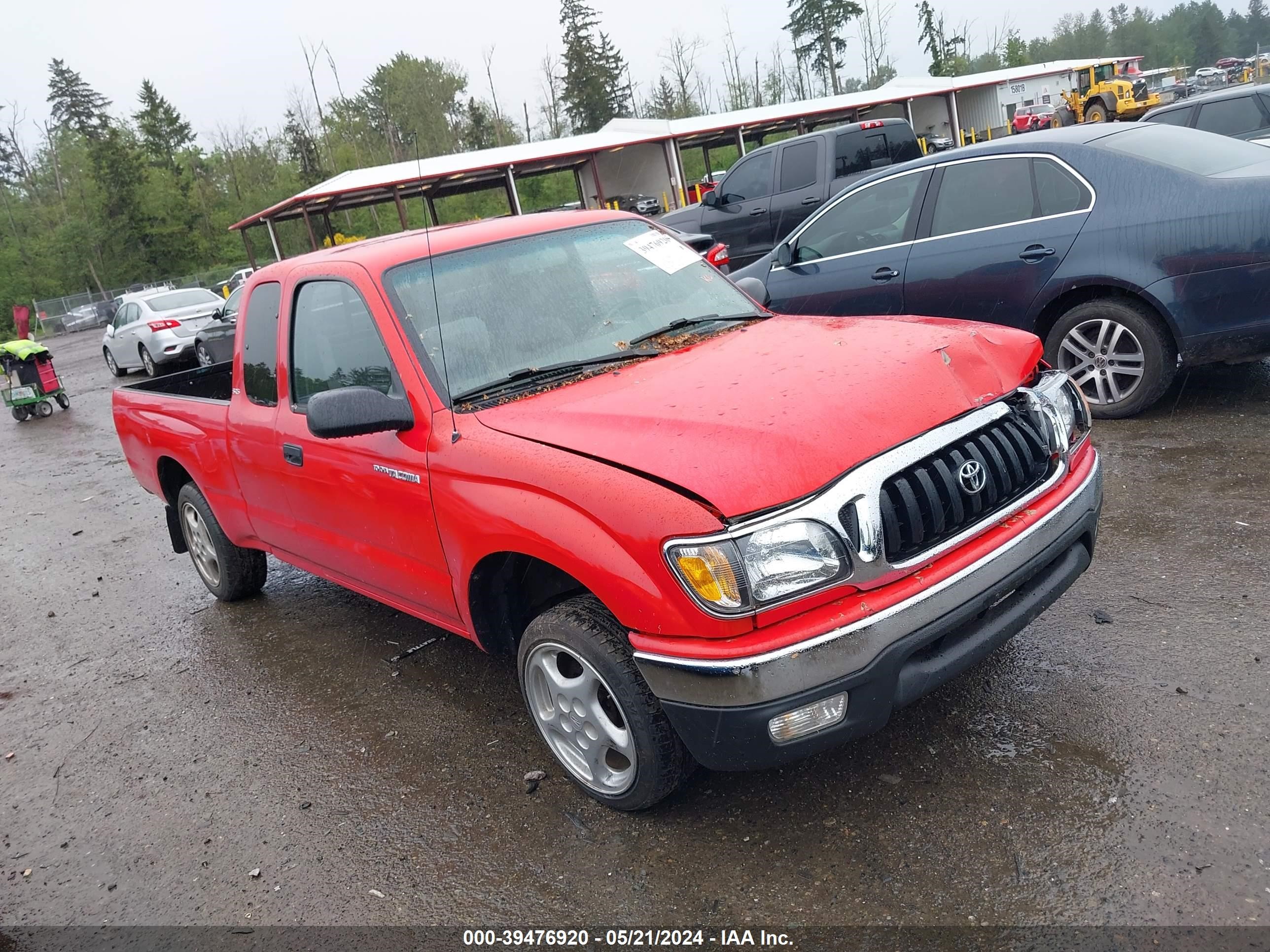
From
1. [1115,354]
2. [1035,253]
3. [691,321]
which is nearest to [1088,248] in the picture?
[1035,253]

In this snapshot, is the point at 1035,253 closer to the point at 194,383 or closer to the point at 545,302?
the point at 545,302

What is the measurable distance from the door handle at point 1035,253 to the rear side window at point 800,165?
6.63 meters

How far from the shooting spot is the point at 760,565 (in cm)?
254

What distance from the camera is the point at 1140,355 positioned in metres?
5.76

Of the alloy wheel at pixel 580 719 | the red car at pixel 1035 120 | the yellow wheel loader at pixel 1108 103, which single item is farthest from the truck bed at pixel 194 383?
the yellow wheel loader at pixel 1108 103

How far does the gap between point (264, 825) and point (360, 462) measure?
135 cm

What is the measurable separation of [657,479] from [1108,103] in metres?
40.7

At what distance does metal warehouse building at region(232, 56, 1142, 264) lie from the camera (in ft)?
97.1

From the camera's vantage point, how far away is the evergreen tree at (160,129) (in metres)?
80.4

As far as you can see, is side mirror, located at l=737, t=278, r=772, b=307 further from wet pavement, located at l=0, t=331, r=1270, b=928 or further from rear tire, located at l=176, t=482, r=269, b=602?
rear tire, located at l=176, t=482, r=269, b=602

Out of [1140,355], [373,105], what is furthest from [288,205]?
[373,105]

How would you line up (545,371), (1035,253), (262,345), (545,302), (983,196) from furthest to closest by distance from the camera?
(983,196) < (1035,253) < (262,345) < (545,302) < (545,371)

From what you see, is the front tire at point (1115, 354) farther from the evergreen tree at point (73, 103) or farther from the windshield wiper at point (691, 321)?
the evergreen tree at point (73, 103)

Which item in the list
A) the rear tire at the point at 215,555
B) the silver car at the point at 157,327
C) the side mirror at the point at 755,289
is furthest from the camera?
the silver car at the point at 157,327
